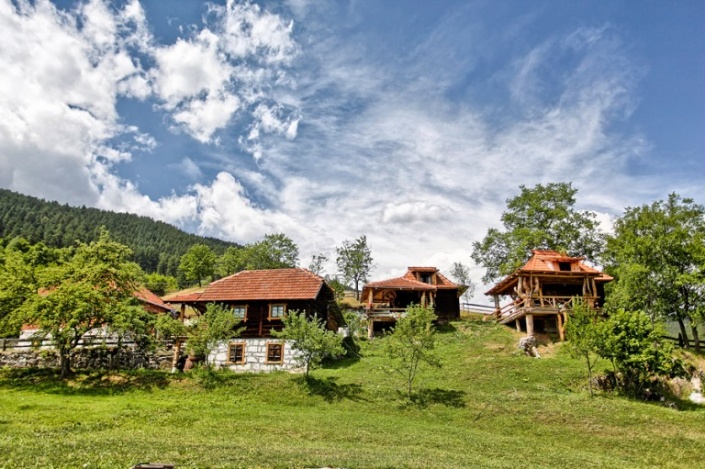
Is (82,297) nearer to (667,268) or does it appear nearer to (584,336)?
(584,336)

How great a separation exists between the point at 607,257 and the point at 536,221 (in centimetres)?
843

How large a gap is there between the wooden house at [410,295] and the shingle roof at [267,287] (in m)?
7.50

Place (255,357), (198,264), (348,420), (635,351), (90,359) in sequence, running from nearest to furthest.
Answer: (348,420), (635,351), (90,359), (255,357), (198,264)

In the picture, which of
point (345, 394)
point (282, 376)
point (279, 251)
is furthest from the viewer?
point (279, 251)

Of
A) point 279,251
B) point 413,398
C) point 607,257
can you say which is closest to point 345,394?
point 413,398

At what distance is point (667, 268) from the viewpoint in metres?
33.6

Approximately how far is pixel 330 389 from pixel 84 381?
14.9 meters

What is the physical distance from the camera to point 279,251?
66.8 meters

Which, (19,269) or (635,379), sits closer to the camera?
(635,379)

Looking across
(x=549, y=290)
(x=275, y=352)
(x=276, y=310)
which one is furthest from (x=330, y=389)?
(x=549, y=290)

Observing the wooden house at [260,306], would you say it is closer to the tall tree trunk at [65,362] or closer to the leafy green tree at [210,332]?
the leafy green tree at [210,332]

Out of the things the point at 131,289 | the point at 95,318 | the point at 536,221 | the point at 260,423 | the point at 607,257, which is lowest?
the point at 260,423

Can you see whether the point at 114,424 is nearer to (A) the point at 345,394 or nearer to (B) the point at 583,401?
(A) the point at 345,394

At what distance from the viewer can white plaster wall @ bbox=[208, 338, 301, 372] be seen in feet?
103
